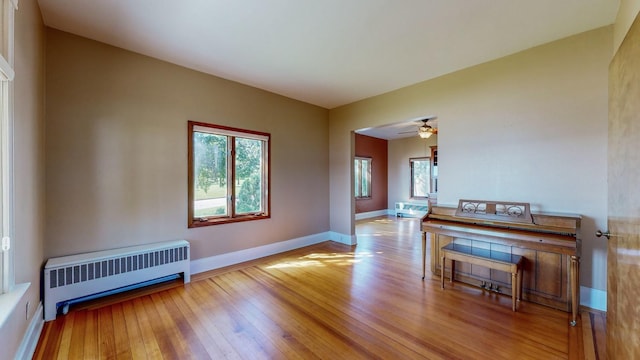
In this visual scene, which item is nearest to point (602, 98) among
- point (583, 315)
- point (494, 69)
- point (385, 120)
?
point (494, 69)

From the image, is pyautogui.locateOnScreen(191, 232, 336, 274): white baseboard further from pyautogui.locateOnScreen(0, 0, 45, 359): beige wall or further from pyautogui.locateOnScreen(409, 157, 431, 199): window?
pyautogui.locateOnScreen(409, 157, 431, 199): window

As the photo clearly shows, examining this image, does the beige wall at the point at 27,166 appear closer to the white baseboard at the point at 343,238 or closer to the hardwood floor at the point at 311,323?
the hardwood floor at the point at 311,323

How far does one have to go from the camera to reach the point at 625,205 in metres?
1.37

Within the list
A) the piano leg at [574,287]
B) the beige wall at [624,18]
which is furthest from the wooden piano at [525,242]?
the beige wall at [624,18]

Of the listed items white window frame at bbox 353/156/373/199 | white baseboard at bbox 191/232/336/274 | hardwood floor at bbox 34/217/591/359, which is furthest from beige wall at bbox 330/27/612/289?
white window frame at bbox 353/156/373/199

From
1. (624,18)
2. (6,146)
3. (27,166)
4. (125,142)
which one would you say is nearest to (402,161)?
(624,18)

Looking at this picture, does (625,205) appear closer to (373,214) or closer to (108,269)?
(108,269)

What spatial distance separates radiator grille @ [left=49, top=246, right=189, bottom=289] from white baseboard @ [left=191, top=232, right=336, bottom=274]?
18.1 inches

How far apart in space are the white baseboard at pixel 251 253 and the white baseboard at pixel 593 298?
148 inches

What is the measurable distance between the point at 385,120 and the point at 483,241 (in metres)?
2.39

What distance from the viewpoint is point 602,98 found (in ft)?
8.38

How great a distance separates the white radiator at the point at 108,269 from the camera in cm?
242

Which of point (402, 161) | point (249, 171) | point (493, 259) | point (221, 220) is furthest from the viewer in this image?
point (402, 161)

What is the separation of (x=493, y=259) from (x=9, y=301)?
3.87 meters
